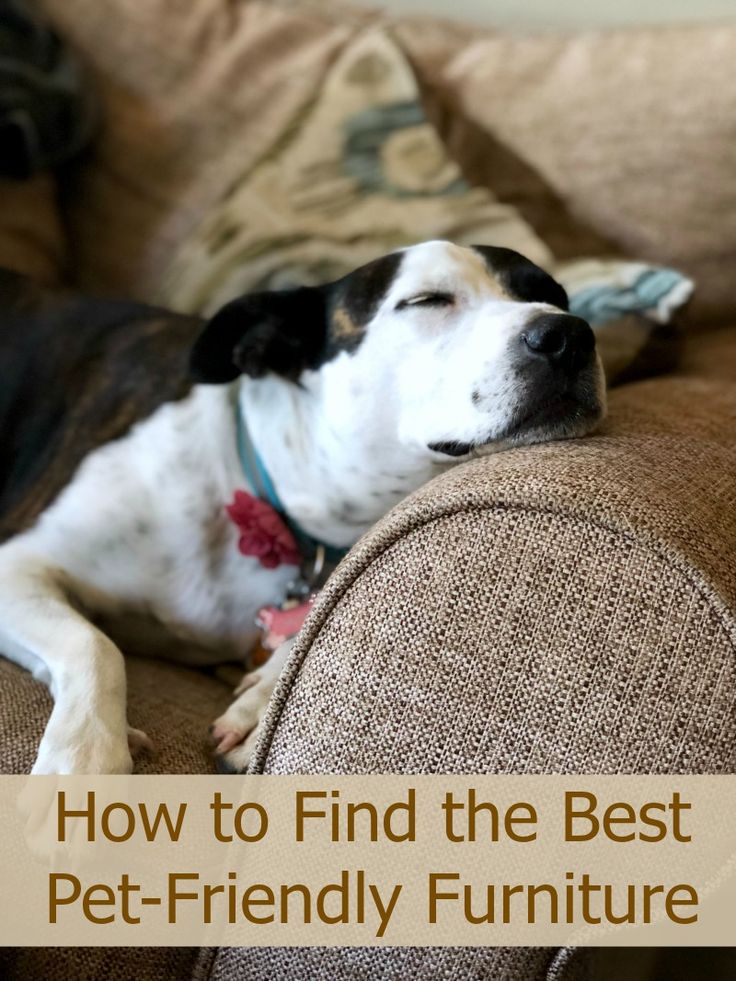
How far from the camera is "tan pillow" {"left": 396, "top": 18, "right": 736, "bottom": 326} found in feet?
5.86

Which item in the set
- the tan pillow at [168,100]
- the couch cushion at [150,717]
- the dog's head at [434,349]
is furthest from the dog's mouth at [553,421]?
the tan pillow at [168,100]

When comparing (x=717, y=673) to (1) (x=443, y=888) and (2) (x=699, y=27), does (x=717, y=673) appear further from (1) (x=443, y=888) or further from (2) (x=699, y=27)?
(2) (x=699, y=27)

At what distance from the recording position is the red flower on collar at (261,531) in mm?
1331

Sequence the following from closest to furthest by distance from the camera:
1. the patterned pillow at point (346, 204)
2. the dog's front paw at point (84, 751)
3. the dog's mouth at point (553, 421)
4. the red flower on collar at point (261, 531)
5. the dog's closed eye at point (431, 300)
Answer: the dog's front paw at point (84, 751) → the dog's mouth at point (553, 421) → the dog's closed eye at point (431, 300) → the red flower on collar at point (261, 531) → the patterned pillow at point (346, 204)

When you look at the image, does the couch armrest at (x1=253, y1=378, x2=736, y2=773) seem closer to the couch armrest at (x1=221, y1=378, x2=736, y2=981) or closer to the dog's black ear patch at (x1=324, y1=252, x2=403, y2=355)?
the couch armrest at (x1=221, y1=378, x2=736, y2=981)

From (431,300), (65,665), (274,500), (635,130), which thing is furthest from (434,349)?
(635,130)

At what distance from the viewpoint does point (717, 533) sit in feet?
2.84

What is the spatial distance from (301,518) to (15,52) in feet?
3.73

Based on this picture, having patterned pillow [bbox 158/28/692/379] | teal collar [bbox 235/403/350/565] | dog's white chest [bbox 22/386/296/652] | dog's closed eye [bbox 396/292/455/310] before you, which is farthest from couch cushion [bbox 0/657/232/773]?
patterned pillow [bbox 158/28/692/379]

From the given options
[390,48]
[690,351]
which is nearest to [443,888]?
[690,351]

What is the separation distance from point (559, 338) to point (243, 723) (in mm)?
530

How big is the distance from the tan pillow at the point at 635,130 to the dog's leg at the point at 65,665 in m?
1.13

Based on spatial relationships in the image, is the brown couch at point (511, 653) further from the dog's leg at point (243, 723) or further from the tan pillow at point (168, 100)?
the tan pillow at point (168, 100)

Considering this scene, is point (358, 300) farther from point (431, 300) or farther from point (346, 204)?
point (346, 204)
